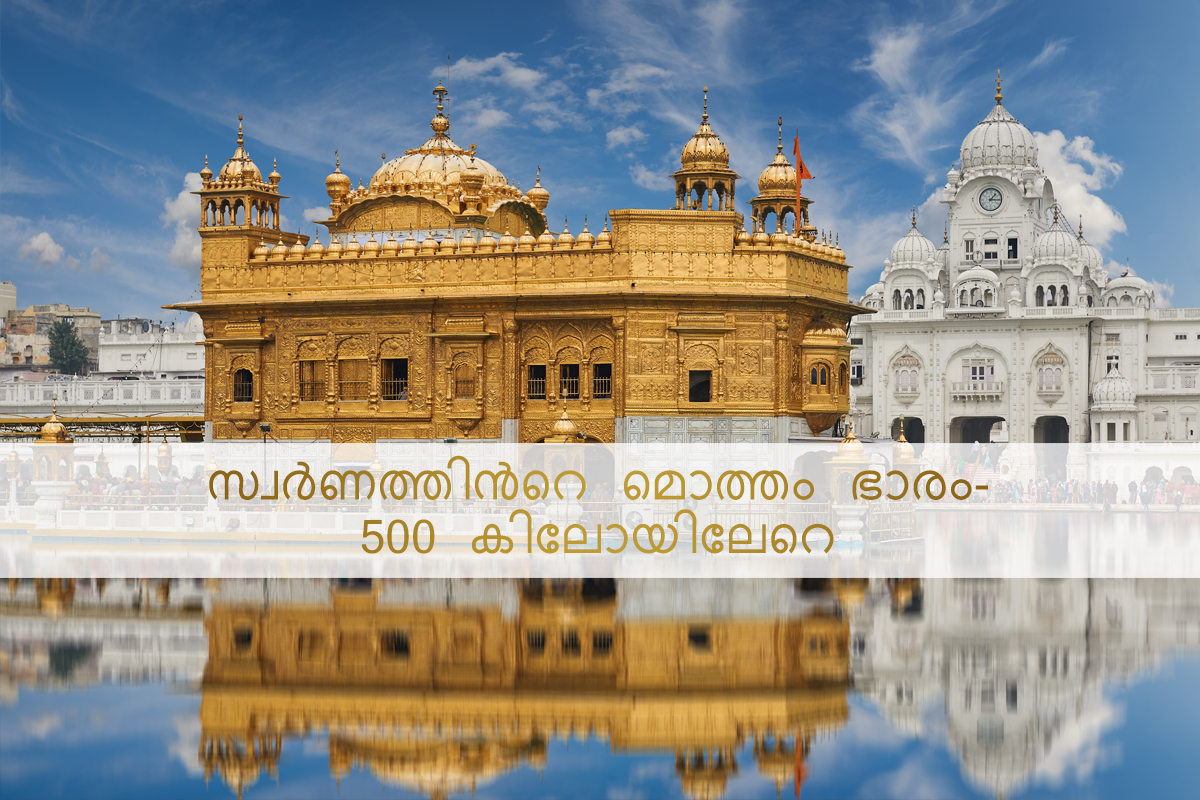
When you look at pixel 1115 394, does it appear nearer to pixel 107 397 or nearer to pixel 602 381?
pixel 602 381

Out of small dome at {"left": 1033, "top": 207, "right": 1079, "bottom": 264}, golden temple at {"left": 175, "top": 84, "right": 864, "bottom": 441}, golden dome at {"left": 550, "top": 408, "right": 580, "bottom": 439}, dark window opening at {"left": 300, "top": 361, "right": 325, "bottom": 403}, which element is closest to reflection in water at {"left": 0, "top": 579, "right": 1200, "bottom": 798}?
golden dome at {"left": 550, "top": 408, "right": 580, "bottom": 439}

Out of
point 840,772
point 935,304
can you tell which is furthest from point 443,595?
point 935,304

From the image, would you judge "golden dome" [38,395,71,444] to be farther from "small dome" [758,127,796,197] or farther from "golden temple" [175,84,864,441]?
"small dome" [758,127,796,197]

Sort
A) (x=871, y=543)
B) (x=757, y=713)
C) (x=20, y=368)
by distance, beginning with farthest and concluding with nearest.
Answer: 1. (x=20, y=368)
2. (x=871, y=543)
3. (x=757, y=713)

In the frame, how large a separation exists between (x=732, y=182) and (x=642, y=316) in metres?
4.04

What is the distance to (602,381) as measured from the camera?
30656 mm

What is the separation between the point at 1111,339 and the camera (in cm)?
6094

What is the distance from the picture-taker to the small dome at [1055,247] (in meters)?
61.4

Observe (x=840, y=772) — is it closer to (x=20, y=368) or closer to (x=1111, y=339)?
(x=1111, y=339)

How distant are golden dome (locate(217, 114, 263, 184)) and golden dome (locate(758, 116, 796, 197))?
43.7 ft

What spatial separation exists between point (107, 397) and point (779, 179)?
3358cm

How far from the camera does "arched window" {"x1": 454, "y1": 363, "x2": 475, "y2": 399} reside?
1247 inches

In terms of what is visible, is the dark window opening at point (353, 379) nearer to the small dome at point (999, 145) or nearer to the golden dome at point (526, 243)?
the golden dome at point (526, 243)

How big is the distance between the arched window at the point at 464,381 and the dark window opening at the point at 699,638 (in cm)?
1537
